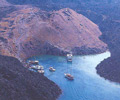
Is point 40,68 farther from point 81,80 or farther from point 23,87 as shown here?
point 23,87

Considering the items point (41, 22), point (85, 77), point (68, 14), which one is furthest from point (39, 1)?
point (85, 77)

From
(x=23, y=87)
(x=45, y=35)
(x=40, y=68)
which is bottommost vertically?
(x=40, y=68)

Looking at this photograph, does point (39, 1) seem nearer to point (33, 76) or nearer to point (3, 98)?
point (33, 76)

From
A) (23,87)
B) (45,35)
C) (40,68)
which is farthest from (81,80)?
(45,35)

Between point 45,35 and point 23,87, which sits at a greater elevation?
point 23,87

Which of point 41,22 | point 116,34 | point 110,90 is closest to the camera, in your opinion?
point 110,90

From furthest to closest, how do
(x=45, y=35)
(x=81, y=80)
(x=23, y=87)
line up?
(x=45, y=35), (x=81, y=80), (x=23, y=87)

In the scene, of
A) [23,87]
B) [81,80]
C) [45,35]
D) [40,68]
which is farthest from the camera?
[45,35]
